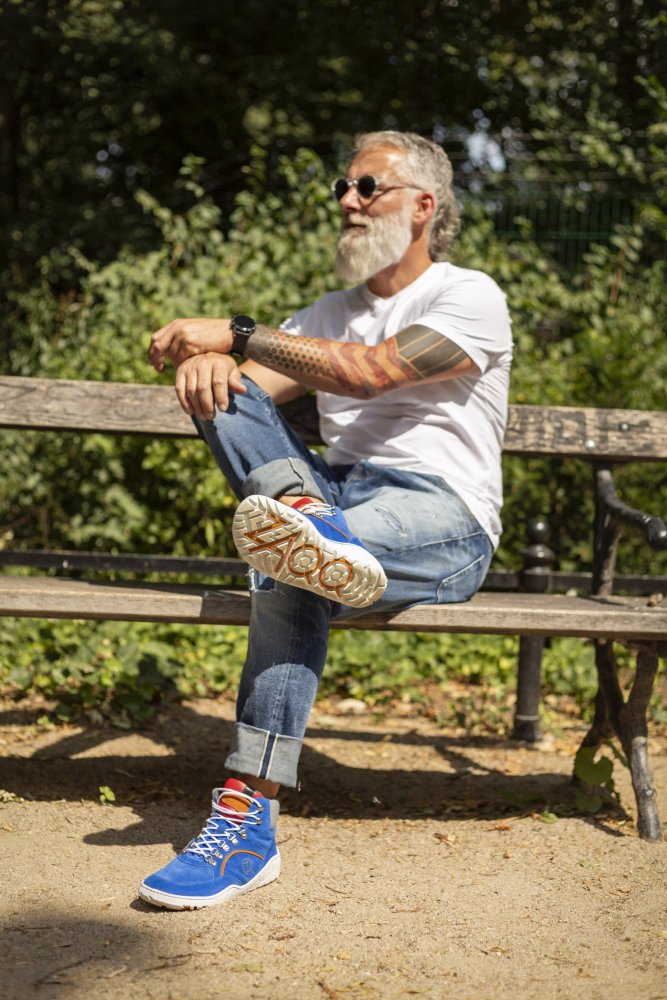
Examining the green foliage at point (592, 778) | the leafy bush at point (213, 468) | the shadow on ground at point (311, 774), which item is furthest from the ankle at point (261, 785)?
the leafy bush at point (213, 468)

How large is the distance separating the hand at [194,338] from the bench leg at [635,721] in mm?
1374

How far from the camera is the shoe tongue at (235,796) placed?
2562mm

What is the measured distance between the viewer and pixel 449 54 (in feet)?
31.3

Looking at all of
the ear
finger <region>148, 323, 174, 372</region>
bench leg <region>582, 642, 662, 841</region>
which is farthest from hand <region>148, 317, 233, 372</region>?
bench leg <region>582, 642, 662, 841</region>

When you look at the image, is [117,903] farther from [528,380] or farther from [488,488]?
[528,380]

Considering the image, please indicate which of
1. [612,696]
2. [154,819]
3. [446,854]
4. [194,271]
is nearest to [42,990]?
[154,819]

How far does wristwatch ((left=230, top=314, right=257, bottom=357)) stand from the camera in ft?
9.70

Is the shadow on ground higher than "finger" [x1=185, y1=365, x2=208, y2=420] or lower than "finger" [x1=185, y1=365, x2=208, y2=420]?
lower

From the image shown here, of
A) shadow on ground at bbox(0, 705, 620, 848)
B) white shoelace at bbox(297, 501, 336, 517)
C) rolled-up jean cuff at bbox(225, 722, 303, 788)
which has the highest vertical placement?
white shoelace at bbox(297, 501, 336, 517)

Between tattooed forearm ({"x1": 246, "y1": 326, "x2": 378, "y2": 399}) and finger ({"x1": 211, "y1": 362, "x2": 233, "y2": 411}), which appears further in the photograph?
tattooed forearm ({"x1": 246, "y1": 326, "x2": 378, "y2": 399})

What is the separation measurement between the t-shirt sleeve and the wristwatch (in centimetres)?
44

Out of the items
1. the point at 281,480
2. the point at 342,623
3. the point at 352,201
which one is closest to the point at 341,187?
the point at 352,201

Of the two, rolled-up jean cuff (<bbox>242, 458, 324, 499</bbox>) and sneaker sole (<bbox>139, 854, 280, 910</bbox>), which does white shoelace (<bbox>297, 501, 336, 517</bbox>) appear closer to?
rolled-up jean cuff (<bbox>242, 458, 324, 499</bbox>)

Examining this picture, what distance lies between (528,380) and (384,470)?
7.70ft
